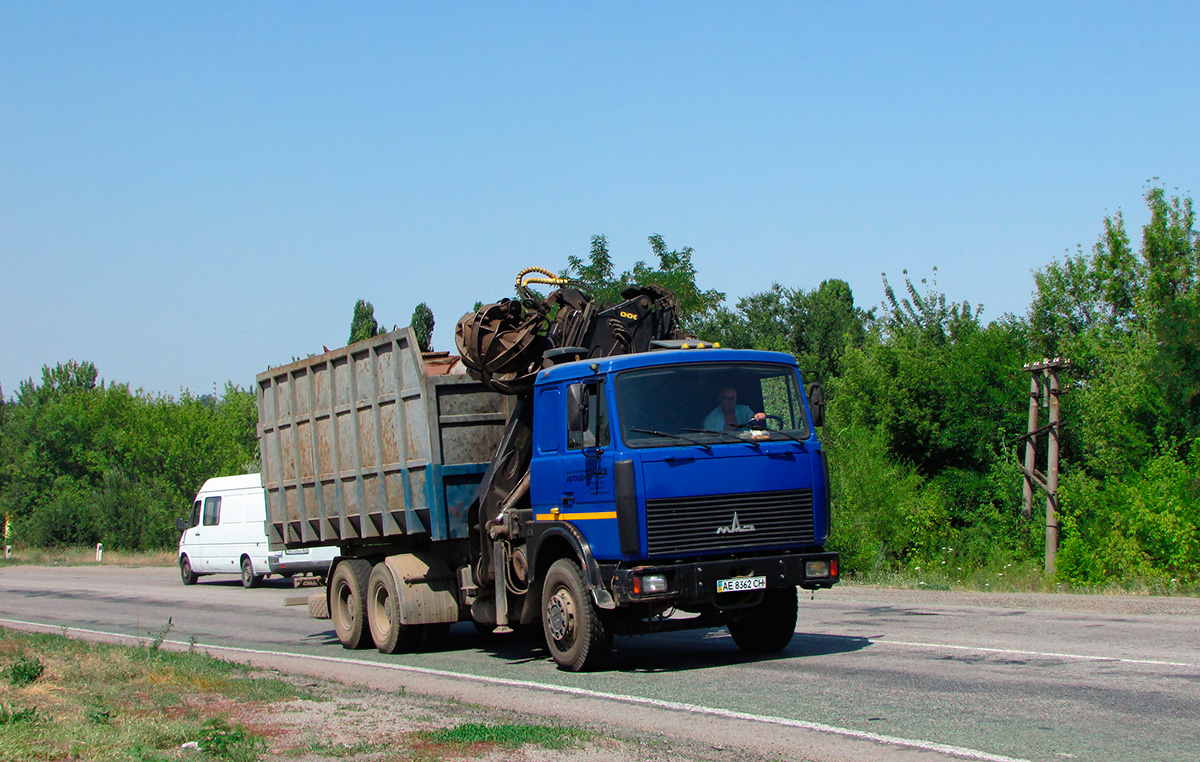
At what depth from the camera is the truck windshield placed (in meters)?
9.60

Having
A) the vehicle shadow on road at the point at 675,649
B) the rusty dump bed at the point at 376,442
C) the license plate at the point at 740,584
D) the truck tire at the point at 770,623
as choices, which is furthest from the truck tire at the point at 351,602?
the license plate at the point at 740,584

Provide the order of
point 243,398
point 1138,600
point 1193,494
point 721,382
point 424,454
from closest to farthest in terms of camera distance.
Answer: point 721,382 < point 424,454 < point 1138,600 < point 1193,494 < point 243,398

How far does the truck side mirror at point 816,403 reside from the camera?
400 inches

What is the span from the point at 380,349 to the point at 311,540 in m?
3.11

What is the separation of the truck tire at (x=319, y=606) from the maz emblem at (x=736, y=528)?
255 inches

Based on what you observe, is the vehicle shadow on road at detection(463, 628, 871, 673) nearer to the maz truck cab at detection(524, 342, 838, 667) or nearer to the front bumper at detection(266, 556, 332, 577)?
the maz truck cab at detection(524, 342, 838, 667)

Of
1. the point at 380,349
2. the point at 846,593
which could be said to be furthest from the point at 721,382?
the point at 846,593

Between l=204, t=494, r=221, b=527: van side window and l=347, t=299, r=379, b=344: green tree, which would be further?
l=347, t=299, r=379, b=344: green tree

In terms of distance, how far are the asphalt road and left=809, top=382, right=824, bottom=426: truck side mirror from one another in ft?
6.97

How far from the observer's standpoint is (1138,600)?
51.4 ft

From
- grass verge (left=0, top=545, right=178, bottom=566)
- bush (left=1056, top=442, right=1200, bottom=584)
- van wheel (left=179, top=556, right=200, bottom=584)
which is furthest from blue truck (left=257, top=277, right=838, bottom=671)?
grass verge (left=0, top=545, right=178, bottom=566)

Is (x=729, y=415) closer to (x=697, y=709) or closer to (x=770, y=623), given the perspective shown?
(x=770, y=623)

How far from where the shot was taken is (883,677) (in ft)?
29.7

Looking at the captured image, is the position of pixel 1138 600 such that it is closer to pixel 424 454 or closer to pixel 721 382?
pixel 721 382
